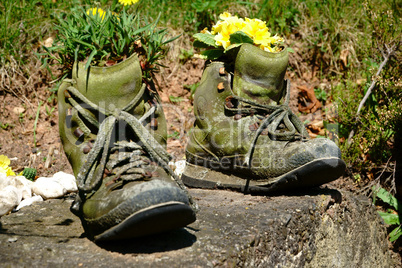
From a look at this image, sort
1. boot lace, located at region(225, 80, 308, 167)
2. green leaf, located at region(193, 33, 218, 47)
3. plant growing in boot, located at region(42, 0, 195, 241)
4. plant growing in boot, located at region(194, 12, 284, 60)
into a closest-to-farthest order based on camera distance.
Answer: plant growing in boot, located at region(42, 0, 195, 241), boot lace, located at region(225, 80, 308, 167), plant growing in boot, located at region(194, 12, 284, 60), green leaf, located at region(193, 33, 218, 47)

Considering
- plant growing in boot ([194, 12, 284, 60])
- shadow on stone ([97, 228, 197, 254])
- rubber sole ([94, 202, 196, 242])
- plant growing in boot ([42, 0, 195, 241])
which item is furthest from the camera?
plant growing in boot ([194, 12, 284, 60])

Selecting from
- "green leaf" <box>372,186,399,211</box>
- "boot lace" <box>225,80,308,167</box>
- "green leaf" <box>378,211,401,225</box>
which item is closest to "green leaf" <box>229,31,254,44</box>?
"boot lace" <box>225,80,308,167</box>

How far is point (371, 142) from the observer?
3.20 meters

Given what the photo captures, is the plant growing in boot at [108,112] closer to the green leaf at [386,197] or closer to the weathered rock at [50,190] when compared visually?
the weathered rock at [50,190]

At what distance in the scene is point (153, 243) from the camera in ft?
5.13

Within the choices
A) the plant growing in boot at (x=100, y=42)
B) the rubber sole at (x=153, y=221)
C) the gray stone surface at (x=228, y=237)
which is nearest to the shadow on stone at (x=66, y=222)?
the gray stone surface at (x=228, y=237)

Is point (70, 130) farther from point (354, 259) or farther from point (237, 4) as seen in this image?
point (237, 4)

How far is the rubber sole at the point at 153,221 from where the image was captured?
4.52ft

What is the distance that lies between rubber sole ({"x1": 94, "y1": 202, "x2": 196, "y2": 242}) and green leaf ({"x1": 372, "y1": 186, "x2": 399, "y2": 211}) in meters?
2.23

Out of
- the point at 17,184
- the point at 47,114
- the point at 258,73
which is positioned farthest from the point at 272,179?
the point at 47,114

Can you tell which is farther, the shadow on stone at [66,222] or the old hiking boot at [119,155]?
the shadow on stone at [66,222]

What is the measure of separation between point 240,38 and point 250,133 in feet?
1.79

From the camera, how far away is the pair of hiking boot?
145 cm

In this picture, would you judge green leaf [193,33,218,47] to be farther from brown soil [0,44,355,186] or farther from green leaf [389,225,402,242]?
green leaf [389,225,402,242]
